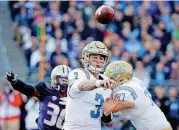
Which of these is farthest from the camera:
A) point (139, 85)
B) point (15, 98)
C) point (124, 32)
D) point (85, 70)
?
point (124, 32)

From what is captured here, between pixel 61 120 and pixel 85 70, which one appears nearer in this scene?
pixel 85 70

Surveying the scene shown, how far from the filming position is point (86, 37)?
15.1m

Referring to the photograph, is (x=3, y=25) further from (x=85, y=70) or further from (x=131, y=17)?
(x=85, y=70)

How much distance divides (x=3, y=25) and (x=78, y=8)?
5.33 feet

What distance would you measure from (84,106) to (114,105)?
39 centimetres

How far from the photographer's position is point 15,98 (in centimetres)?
1316

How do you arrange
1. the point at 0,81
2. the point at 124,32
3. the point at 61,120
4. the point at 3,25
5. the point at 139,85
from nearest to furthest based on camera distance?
the point at 139,85
the point at 61,120
the point at 0,81
the point at 124,32
the point at 3,25

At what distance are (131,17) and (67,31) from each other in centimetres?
131

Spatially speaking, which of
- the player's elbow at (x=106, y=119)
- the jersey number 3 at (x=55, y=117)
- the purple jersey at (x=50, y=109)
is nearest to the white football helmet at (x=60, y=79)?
the purple jersey at (x=50, y=109)

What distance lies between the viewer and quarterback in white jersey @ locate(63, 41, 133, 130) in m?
8.14

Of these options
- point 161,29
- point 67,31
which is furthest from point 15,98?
point 161,29

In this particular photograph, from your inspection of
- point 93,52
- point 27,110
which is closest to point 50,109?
point 93,52

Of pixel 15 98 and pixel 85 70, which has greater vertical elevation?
pixel 85 70

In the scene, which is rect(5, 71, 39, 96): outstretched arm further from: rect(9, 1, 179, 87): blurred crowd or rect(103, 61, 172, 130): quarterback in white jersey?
rect(9, 1, 179, 87): blurred crowd
